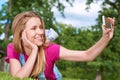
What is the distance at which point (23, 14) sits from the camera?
476 cm

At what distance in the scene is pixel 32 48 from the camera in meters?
4.61

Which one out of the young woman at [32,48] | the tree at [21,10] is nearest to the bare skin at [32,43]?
the young woman at [32,48]

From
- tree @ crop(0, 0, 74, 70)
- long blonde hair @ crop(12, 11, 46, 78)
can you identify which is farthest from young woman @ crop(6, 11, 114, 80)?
tree @ crop(0, 0, 74, 70)

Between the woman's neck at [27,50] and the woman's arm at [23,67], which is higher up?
the woman's neck at [27,50]

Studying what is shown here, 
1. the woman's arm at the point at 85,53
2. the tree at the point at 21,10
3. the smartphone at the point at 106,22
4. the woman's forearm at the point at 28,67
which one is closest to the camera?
the smartphone at the point at 106,22

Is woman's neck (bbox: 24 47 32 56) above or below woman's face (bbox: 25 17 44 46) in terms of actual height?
below

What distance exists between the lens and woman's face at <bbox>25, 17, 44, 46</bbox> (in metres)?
4.59

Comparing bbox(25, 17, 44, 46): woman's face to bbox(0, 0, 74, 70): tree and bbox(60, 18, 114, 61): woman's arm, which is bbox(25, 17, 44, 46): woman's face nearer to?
bbox(60, 18, 114, 61): woman's arm

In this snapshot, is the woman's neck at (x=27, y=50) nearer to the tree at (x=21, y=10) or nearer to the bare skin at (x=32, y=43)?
the bare skin at (x=32, y=43)

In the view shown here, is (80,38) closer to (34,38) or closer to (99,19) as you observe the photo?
(99,19)

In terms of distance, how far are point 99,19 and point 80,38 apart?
8.56m

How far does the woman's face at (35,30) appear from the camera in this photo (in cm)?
459

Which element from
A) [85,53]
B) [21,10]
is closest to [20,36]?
[85,53]

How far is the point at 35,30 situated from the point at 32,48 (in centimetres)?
20
